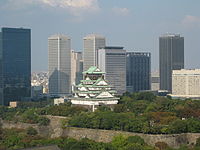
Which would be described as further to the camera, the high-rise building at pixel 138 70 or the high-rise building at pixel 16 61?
the high-rise building at pixel 138 70

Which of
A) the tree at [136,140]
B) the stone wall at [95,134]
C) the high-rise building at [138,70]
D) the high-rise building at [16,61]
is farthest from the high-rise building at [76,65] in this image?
the tree at [136,140]

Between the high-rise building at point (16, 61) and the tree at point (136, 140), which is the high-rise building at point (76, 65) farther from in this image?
the tree at point (136, 140)

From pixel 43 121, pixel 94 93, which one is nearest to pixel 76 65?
pixel 94 93

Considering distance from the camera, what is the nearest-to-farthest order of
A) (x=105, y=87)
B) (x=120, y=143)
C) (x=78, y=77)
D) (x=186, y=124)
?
1. (x=120, y=143)
2. (x=186, y=124)
3. (x=105, y=87)
4. (x=78, y=77)

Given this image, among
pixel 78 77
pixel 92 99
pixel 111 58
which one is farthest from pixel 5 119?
pixel 78 77

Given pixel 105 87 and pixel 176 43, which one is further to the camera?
pixel 176 43

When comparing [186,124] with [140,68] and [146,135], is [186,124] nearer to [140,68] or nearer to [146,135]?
[146,135]

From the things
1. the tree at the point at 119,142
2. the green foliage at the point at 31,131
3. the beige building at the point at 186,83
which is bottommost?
the green foliage at the point at 31,131
